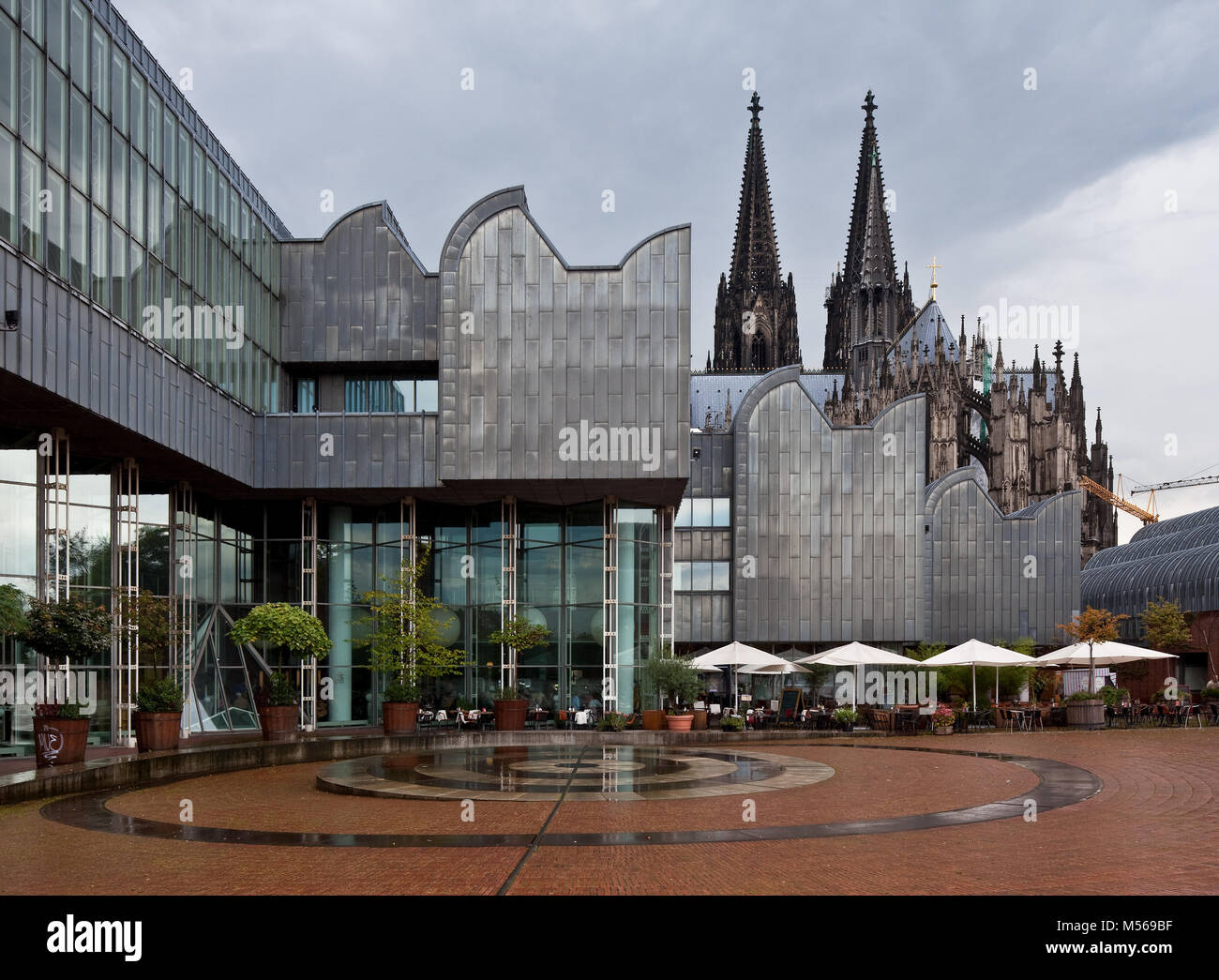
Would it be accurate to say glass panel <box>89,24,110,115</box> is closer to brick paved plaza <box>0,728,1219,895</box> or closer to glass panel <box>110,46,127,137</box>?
glass panel <box>110,46,127,137</box>

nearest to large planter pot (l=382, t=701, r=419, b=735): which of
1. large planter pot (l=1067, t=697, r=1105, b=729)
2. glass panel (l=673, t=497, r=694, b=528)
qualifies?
large planter pot (l=1067, t=697, r=1105, b=729)

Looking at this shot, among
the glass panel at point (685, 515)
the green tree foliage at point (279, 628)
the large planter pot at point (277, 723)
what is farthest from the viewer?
the glass panel at point (685, 515)

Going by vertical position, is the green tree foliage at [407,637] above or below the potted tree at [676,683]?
above

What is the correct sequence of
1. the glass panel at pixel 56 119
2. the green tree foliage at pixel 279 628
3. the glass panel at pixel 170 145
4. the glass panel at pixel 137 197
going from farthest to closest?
the glass panel at pixel 170 145 < the green tree foliage at pixel 279 628 < the glass panel at pixel 137 197 < the glass panel at pixel 56 119

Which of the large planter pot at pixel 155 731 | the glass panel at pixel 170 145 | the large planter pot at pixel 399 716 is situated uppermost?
the glass panel at pixel 170 145

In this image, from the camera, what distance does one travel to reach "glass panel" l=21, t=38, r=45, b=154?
835 inches

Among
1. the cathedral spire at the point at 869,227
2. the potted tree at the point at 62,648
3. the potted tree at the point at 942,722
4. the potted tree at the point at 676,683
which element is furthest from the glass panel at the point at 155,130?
the cathedral spire at the point at 869,227

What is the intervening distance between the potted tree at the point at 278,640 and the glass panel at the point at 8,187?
11.1 m

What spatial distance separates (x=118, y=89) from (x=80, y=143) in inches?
108

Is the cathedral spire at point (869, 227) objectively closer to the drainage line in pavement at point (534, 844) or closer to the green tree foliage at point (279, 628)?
the green tree foliage at point (279, 628)

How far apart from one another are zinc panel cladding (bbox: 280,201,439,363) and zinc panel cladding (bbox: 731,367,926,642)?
19039mm

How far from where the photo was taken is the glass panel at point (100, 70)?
24.3m

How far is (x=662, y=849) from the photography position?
12312 millimetres

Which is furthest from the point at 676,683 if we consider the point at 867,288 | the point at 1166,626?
the point at 867,288
